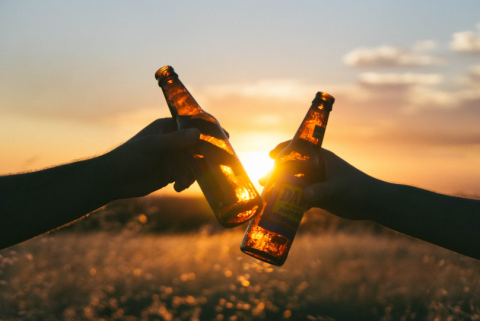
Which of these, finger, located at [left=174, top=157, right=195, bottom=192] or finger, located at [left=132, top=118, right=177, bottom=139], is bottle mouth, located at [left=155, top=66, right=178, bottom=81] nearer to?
finger, located at [left=132, top=118, right=177, bottom=139]

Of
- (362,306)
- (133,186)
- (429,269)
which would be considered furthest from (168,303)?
(133,186)

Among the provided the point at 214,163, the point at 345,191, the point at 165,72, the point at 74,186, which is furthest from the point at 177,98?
the point at 345,191

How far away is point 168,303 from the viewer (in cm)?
1212

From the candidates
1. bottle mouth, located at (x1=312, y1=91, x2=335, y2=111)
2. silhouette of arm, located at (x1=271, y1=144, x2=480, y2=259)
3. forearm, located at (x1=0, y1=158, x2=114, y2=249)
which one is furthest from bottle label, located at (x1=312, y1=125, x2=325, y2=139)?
forearm, located at (x1=0, y1=158, x2=114, y2=249)

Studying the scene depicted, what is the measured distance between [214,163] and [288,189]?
46cm

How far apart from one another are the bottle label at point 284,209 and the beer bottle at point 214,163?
9cm

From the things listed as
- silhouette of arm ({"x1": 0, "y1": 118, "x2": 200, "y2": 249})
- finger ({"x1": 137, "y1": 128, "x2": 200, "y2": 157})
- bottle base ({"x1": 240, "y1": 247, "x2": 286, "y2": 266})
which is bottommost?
bottle base ({"x1": 240, "y1": 247, "x2": 286, "y2": 266})

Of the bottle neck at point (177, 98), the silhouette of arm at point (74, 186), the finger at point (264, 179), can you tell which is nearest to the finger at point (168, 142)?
the silhouette of arm at point (74, 186)

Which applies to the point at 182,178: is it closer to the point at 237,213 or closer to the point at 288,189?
the point at 237,213

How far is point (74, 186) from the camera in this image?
2.30m

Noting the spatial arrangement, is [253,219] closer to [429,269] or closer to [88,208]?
[88,208]

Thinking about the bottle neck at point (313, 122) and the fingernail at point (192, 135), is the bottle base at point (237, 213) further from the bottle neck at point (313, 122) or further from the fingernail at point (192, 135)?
the bottle neck at point (313, 122)

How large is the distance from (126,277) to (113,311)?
320 cm

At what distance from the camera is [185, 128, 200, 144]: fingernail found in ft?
7.66
